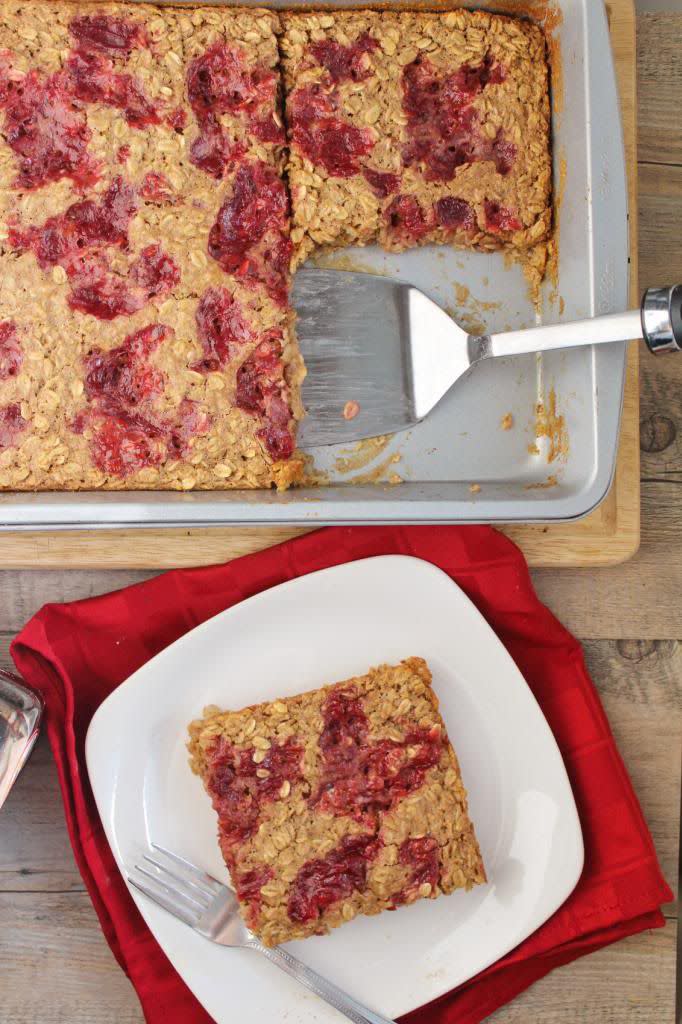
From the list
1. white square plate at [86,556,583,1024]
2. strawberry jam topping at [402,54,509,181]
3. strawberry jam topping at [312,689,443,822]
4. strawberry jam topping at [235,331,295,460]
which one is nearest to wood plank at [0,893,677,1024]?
white square plate at [86,556,583,1024]

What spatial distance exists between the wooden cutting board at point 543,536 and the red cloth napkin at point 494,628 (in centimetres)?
5

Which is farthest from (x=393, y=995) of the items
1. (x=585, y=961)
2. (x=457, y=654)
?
(x=457, y=654)

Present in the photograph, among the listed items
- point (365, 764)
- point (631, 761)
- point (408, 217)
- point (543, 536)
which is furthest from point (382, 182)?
point (631, 761)

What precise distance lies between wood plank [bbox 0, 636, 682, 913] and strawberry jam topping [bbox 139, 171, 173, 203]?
1146mm

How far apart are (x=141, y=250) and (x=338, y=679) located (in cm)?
113

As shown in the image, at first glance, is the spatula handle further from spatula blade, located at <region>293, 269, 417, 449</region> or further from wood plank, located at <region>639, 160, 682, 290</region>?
wood plank, located at <region>639, 160, 682, 290</region>

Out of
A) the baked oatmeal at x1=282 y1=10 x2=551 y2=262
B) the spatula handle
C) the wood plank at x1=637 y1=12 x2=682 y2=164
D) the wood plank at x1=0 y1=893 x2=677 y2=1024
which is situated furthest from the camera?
the wood plank at x1=637 y1=12 x2=682 y2=164

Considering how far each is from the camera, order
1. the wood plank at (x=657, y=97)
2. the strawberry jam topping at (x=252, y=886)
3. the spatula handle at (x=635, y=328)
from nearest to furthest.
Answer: the spatula handle at (x=635, y=328), the strawberry jam topping at (x=252, y=886), the wood plank at (x=657, y=97)

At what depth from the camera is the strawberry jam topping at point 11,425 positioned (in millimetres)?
2027

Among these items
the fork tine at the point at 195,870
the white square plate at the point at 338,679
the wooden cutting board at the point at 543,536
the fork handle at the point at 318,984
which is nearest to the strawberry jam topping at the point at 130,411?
the wooden cutting board at the point at 543,536

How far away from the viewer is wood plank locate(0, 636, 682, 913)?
2.25m

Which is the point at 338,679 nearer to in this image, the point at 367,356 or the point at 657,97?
the point at 367,356

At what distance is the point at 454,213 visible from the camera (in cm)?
216

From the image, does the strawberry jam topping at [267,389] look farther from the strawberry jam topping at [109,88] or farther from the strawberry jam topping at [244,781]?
the strawberry jam topping at [244,781]
